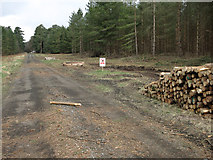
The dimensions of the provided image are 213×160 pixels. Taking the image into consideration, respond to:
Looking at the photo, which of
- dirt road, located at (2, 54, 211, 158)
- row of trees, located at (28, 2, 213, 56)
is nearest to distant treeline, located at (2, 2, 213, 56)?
row of trees, located at (28, 2, 213, 56)

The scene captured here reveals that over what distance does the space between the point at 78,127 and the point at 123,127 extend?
150 cm

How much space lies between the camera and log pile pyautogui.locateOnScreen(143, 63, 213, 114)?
5.77 metres

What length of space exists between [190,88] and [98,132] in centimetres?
423

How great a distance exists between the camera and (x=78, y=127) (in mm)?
5180

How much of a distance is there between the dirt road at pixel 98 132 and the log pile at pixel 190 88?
61 cm

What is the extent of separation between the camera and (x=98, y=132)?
16.0 ft

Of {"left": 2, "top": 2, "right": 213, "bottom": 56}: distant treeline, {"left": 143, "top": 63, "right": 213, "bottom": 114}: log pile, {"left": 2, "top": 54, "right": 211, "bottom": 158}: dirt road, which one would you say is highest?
{"left": 2, "top": 2, "right": 213, "bottom": 56}: distant treeline

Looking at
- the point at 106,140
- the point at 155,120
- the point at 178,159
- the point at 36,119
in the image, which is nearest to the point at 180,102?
the point at 155,120

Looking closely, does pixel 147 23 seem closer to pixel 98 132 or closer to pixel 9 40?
pixel 98 132

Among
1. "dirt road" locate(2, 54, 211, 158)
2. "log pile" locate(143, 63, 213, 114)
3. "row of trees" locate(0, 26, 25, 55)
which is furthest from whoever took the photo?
"row of trees" locate(0, 26, 25, 55)

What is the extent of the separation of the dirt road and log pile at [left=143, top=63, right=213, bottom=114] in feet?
2.00

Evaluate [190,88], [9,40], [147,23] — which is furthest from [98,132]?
[9,40]

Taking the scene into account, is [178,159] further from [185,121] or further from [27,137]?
[27,137]

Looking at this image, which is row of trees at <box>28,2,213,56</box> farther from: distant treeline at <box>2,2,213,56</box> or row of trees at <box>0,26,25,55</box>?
row of trees at <box>0,26,25,55</box>
